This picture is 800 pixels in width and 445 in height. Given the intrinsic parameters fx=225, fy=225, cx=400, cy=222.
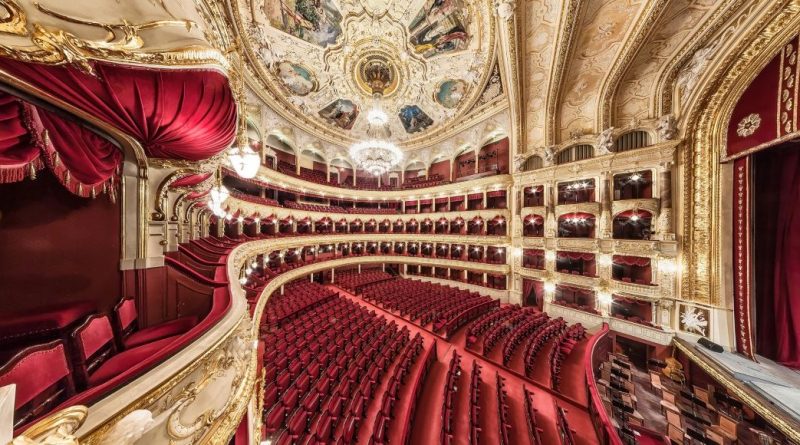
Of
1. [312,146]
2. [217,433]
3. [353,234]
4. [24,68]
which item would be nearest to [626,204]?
[217,433]

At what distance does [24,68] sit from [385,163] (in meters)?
8.79

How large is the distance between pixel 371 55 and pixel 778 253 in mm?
13821

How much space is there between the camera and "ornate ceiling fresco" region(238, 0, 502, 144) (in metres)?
7.84

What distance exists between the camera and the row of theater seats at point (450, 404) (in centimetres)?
341

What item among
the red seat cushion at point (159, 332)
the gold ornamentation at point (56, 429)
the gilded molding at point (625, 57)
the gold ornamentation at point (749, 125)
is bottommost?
the red seat cushion at point (159, 332)

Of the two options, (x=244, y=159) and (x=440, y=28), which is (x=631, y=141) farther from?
(x=244, y=159)

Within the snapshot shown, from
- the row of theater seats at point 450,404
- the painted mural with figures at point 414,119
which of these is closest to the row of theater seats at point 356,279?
the row of theater seats at point 450,404

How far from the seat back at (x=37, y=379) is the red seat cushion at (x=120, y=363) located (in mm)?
166

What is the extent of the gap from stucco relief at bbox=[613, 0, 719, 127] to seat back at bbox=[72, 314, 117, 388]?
11.7 metres

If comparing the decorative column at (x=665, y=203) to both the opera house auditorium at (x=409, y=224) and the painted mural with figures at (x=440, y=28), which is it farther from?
the painted mural with figures at (x=440, y=28)

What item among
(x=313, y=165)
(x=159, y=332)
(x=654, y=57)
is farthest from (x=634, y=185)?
(x=313, y=165)

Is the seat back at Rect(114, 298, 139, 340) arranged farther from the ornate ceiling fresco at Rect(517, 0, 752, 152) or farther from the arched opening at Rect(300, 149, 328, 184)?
the arched opening at Rect(300, 149, 328, 184)

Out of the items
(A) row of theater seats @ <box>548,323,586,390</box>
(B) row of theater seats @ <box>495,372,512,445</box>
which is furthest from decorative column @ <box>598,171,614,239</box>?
(B) row of theater seats @ <box>495,372,512,445</box>

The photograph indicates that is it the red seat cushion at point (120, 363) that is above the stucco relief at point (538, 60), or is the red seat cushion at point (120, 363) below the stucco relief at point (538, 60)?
below
